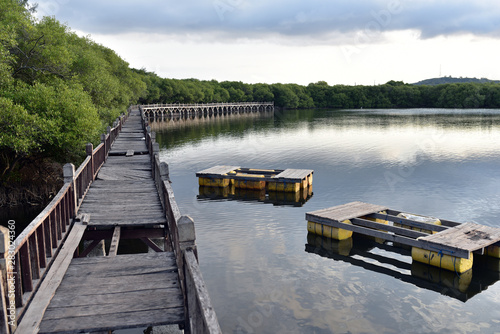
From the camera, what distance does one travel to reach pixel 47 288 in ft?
22.1

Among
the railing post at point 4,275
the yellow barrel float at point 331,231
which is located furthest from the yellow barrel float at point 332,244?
the railing post at point 4,275

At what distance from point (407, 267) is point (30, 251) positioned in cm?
1254

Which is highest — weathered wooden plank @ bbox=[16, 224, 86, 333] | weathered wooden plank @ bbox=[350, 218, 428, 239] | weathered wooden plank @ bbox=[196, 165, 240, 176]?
weathered wooden plank @ bbox=[16, 224, 86, 333]

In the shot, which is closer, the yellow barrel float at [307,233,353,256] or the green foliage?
the yellow barrel float at [307,233,353,256]

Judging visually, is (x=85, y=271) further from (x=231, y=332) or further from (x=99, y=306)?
(x=231, y=332)

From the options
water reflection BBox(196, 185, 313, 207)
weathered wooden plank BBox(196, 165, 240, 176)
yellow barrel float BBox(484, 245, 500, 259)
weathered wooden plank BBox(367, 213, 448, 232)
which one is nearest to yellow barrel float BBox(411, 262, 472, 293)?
yellow barrel float BBox(484, 245, 500, 259)

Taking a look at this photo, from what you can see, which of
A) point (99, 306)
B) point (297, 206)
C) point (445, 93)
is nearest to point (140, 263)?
point (99, 306)

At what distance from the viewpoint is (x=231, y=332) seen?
11.0 metres

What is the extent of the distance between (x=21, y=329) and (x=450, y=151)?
144ft

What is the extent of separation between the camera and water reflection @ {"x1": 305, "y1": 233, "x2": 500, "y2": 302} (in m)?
13.5

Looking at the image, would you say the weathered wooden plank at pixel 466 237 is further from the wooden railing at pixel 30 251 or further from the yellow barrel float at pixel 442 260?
the wooden railing at pixel 30 251

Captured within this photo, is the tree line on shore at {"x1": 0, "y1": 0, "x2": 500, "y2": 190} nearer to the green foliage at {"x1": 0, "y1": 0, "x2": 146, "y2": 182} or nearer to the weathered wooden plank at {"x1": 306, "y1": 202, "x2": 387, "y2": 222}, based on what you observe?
the green foliage at {"x1": 0, "y1": 0, "x2": 146, "y2": 182}

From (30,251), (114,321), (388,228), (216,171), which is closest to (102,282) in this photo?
(30,251)

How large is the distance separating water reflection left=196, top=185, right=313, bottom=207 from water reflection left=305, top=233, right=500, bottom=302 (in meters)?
6.45
